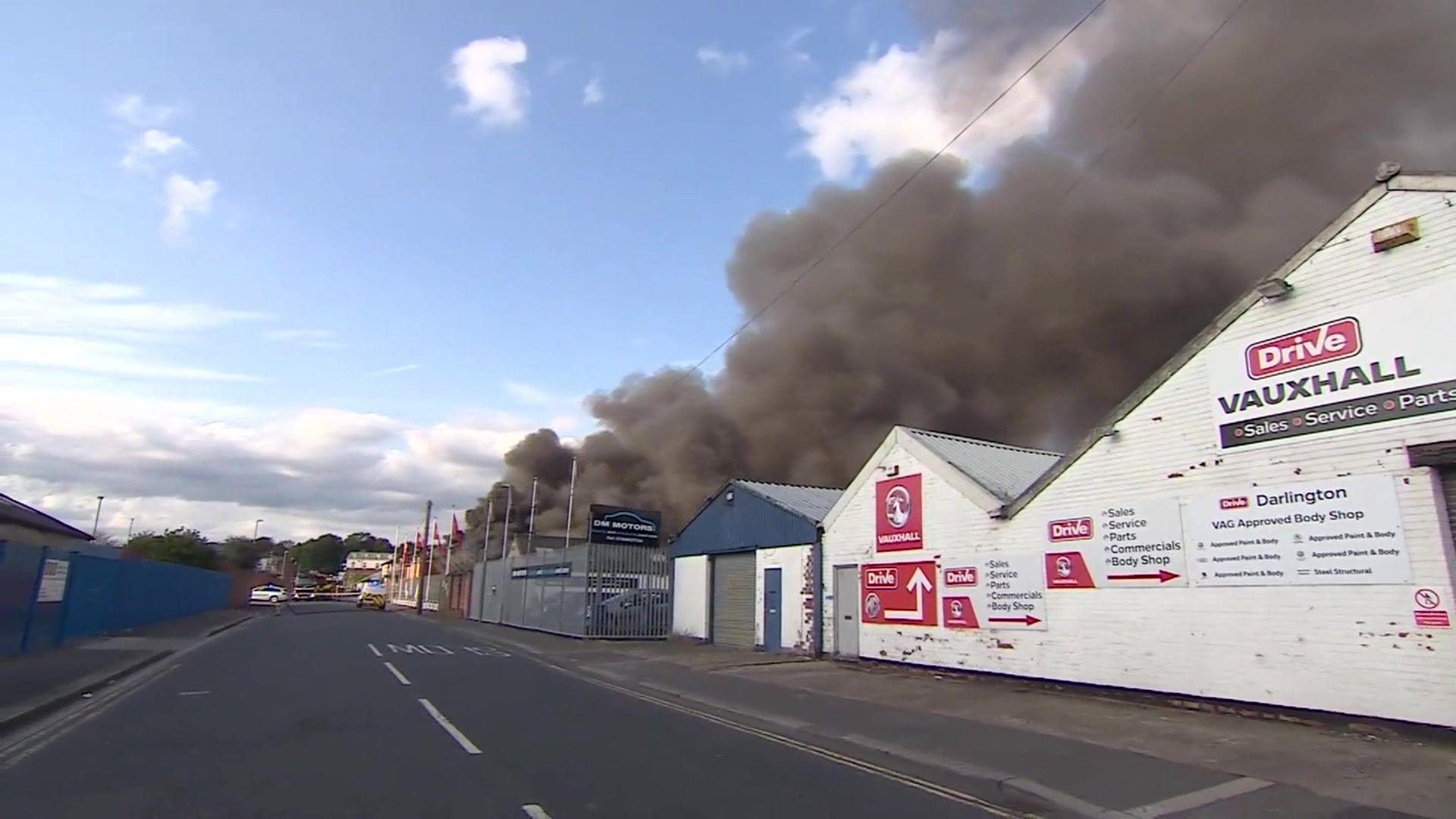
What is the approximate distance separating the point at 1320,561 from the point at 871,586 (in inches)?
310

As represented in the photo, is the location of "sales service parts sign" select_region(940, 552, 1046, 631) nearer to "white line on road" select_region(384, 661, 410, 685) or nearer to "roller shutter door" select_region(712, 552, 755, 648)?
"roller shutter door" select_region(712, 552, 755, 648)

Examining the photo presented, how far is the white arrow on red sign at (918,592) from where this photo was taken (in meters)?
14.2

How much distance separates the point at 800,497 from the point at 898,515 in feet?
20.2

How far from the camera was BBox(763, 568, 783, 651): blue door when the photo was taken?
18188mm

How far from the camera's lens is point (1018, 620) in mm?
12250

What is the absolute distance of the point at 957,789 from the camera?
6273 millimetres

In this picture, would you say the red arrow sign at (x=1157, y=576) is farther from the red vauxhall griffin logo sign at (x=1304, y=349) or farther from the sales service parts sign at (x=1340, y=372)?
the red vauxhall griffin logo sign at (x=1304, y=349)

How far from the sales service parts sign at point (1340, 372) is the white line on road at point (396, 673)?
1135cm

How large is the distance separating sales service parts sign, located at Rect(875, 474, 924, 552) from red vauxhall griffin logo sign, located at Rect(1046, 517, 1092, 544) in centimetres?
280

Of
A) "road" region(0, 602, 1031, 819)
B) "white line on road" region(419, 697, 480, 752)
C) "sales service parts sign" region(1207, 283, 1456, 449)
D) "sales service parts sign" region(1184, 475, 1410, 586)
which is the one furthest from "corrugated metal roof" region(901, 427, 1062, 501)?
"white line on road" region(419, 697, 480, 752)

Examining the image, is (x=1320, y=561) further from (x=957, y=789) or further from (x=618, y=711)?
(x=618, y=711)

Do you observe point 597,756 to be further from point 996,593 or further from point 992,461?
point 992,461

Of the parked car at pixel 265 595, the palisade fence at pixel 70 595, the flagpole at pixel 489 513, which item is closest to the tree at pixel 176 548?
the parked car at pixel 265 595

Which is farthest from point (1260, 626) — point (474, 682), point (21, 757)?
point (21, 757)
